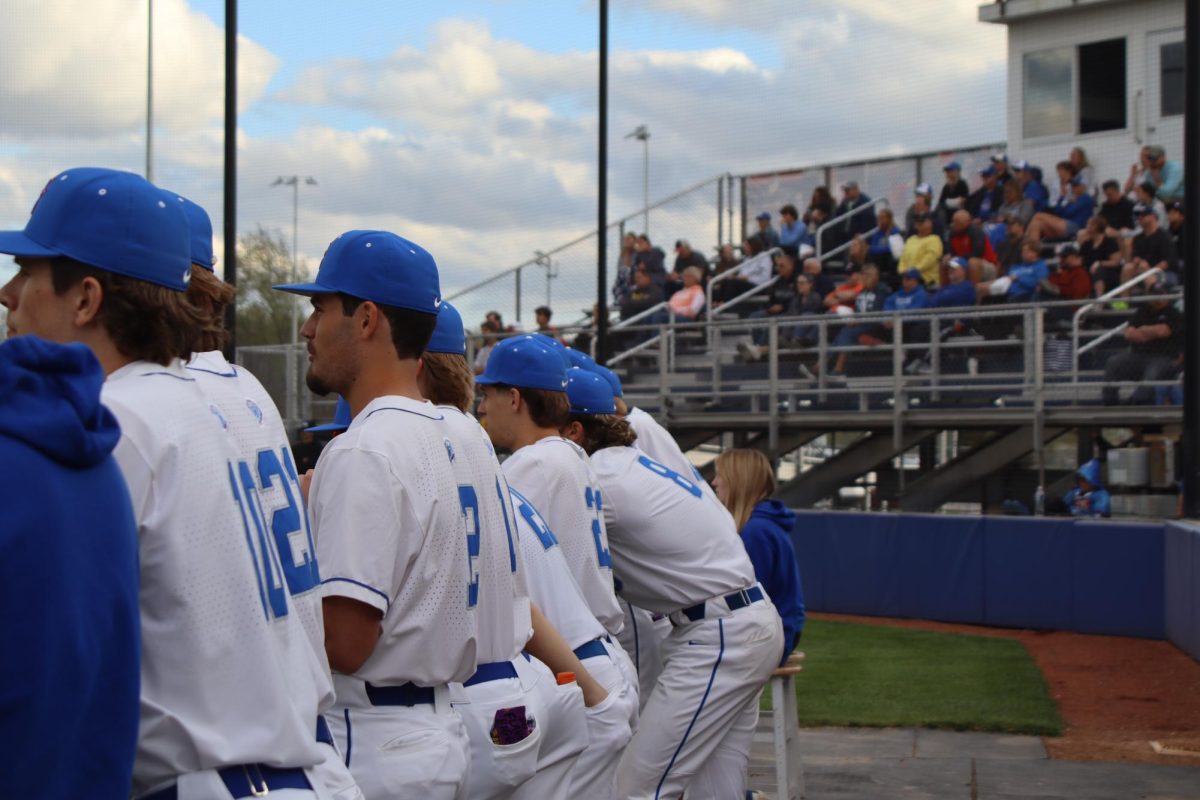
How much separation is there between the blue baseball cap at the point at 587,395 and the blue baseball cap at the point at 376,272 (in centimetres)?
226

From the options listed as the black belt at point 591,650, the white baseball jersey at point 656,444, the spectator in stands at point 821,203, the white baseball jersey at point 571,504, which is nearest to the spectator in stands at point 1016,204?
the spectator in stands at point 821,203

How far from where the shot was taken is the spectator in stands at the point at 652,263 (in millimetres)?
20203

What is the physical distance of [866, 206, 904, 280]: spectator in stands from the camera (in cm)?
1825

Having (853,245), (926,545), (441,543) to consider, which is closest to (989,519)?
(926,545)

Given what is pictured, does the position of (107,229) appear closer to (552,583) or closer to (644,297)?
(552,583)

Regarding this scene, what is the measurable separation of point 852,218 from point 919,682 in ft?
31.5

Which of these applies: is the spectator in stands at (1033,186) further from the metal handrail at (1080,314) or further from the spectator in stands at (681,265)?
the spectator in stands at (681,265)

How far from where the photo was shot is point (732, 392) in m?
17.2

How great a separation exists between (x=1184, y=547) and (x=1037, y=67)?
1123cm

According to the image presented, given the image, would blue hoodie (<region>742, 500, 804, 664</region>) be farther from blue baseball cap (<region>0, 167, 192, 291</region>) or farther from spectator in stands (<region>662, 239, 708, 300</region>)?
spectator in stands (<region>662, 239, 708, 300</region>)

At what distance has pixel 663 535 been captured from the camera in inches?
225

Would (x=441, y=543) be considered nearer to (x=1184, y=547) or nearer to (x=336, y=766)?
(x=336, y=766)

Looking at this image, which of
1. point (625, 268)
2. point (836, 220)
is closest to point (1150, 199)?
point (836, 220)

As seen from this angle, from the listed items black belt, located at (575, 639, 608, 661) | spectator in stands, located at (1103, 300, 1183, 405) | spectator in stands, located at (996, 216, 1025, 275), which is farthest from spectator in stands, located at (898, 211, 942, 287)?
black belt, located at (575, 639, 608, 661)
